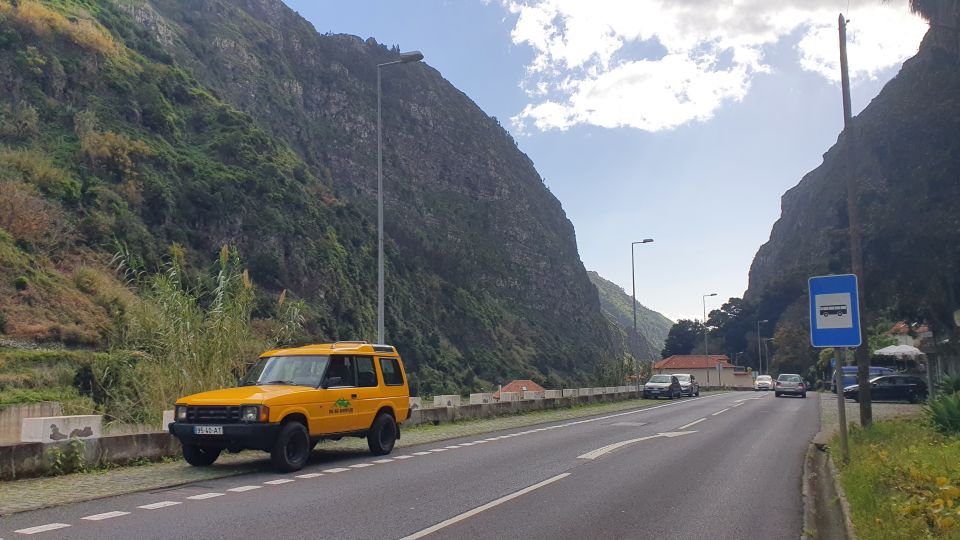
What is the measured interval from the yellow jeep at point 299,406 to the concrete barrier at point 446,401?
761 cm

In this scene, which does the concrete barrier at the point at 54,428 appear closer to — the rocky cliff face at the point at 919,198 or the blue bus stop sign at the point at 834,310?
the blue bus stop sign at the point at 834,310

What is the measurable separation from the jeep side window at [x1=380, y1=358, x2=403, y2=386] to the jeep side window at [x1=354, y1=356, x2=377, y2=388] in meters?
0.32

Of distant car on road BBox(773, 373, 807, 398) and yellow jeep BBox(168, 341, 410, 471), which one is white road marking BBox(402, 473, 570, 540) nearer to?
yellow jeep BBox(168, 341, 410, 471)

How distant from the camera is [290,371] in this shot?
12391 millimetres

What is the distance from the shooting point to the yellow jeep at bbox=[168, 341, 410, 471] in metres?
10.8

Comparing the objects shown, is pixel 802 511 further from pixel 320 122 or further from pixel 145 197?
pixel 320 122

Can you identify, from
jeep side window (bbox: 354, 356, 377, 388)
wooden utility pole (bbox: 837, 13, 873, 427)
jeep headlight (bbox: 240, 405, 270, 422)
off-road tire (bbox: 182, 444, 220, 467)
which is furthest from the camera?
wooden utility pole (bbox: 837, 13, 873, 427)

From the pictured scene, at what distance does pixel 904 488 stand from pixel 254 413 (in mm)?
8003

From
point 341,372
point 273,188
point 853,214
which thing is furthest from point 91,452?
point 273,188

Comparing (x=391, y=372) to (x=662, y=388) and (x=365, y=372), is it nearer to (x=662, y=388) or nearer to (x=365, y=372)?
(x=365, y=372)

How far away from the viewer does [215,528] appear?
748cm

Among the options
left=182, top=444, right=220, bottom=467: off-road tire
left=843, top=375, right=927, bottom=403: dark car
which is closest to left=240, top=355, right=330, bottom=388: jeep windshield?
left=182, top=444, right=220, bottom=467: off-road tire

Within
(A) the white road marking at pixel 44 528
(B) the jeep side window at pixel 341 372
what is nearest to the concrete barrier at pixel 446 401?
(B) the jeep side window at pixel 341 372

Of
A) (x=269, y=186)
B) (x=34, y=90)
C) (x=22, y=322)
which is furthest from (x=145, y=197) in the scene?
(x=22, y=322)
